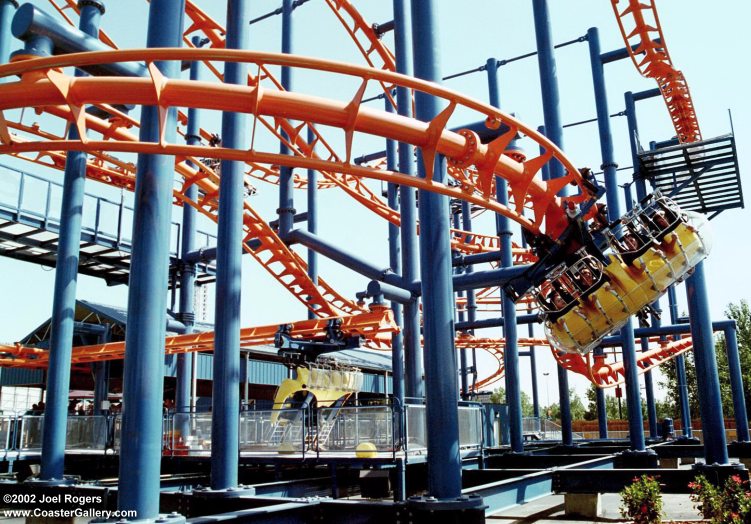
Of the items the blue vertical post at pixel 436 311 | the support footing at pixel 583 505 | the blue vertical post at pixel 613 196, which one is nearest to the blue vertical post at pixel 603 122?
the blue vertical post at pixel 613 196

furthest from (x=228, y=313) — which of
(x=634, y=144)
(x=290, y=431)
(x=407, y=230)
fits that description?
(x=634, y=144)

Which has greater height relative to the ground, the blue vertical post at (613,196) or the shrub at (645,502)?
the blue vertical post at (613,196)

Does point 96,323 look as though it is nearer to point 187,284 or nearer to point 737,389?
point 187,284

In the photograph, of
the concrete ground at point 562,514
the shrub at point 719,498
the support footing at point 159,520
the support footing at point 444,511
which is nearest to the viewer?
the support footing at point 159,520

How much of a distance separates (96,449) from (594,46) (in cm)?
1769

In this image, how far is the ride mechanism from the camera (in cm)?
682

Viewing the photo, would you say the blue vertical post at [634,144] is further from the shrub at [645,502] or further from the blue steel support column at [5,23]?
the blue steel support column at [5,23]

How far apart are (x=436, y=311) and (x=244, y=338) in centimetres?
1373

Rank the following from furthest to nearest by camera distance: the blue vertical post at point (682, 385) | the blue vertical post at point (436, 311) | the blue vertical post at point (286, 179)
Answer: the blue vertical post at point (682, 385) → the blue vertical post at point (286, 179) → the blue vertical post at point (436, 311)

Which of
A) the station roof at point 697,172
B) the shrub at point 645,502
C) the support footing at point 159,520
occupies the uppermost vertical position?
the station roof at point 697,172

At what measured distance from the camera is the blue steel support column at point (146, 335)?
20.2 feet

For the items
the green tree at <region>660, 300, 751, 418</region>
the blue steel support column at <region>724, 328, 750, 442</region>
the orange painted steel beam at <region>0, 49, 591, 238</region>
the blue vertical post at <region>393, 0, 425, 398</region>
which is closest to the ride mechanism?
the orange painted steel beam at <region>0, 49, 591, 238</region>

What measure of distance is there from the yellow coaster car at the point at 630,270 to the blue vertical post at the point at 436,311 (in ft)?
11.8

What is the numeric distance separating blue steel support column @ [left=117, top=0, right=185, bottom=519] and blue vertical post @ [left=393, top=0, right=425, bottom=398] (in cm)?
789
